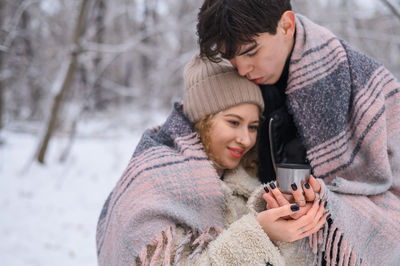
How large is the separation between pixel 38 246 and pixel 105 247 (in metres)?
2.62

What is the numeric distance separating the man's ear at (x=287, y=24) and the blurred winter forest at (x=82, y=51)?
3.80 metres

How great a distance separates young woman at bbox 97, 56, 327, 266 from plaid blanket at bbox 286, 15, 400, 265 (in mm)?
187

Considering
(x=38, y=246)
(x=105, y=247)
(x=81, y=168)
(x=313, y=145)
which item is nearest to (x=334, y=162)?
(x=313, y=145)

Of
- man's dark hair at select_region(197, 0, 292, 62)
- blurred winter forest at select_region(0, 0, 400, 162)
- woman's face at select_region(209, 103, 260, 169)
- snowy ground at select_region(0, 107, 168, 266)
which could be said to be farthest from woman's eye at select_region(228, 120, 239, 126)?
blurred winter forest at select_region(0, 0, 400, 162)

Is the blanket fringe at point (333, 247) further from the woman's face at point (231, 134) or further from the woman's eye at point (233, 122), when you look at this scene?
the woman's eye at point (233, 122)

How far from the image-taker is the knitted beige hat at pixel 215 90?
5.30ft

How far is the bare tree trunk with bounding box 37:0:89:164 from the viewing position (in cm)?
502

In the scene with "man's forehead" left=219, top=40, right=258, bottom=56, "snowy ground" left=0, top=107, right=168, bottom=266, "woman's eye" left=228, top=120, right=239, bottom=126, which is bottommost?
"snowy ground" left=0, top=107, right=168, bottom=266

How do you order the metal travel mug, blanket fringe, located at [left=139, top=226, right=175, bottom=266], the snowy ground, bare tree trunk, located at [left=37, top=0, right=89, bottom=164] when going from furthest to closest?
bare tree trunk, located at [left=37, top=0, right=89, bottom=164]
the snowy ground
blanket fringe, located at [left=139, top=226, right=175, bottom=266]
the metal travel mug

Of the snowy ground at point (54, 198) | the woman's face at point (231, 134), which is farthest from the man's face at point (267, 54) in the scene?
the snowy ground at point (54, 198)

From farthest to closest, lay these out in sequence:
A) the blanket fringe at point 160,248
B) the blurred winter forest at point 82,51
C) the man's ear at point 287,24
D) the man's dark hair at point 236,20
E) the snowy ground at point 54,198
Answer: the blurred winter forest at point 82,51
the snowy ground at point 54,198
the man's ear at point 287,24
the man's dark hair at point 236,20
the blanket fringe at point 160,248

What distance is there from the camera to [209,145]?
1641mm

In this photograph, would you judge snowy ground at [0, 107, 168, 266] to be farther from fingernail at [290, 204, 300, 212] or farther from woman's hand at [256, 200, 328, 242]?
fingernail at [290, 204, 300, 212]

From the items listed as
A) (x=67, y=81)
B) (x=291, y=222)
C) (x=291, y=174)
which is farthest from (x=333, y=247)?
(x=67, y=81)
